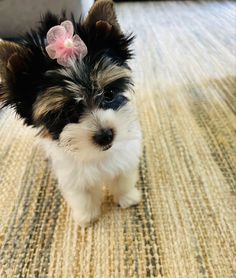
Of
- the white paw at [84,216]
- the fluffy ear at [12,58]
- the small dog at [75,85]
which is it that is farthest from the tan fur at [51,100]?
the white paw at [84,216]

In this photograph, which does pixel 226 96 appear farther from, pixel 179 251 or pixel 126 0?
pixel 126 0

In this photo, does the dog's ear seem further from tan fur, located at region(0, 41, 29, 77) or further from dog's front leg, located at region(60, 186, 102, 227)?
dog's front leg, located at region(60, 186, 102, 227)

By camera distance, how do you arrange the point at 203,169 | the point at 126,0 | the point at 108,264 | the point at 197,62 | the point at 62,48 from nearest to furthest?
the point at 62,48 → the point at 108,264 → the point at 203,169 → the point at 197,62 → the point at 126,0

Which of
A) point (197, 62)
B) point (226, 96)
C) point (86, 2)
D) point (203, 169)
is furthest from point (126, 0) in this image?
point (203, 169)

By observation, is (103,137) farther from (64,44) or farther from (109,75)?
(64,44)

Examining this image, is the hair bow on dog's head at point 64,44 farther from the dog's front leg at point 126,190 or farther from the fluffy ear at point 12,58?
the dog's front leg at point 126,190

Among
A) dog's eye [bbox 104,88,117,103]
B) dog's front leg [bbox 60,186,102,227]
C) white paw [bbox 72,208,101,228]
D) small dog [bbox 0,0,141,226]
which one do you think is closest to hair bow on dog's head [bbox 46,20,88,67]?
small dog [bbox 0,0,141,226]

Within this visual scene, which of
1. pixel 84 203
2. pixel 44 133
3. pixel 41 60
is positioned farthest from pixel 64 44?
pixel 84 203
